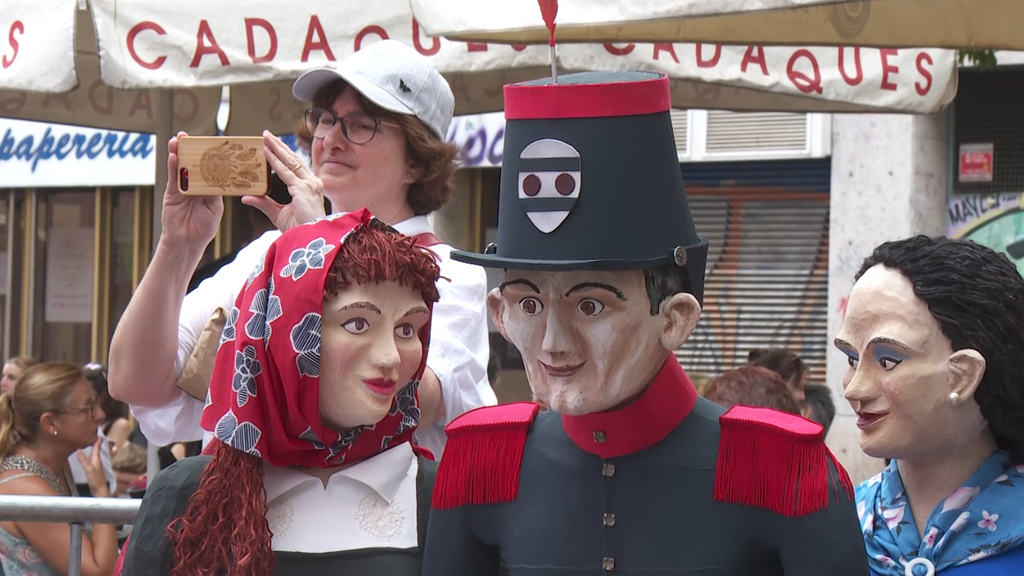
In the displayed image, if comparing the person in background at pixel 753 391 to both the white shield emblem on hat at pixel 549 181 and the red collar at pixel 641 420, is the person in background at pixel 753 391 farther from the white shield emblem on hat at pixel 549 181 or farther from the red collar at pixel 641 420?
the white shield emblem on hat at pixel 549 181

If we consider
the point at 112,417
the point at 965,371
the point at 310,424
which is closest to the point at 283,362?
the point at 310,424

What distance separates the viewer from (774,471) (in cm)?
213

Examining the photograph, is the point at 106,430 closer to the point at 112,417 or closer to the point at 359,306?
the point at 112,417

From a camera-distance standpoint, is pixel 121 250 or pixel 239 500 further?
pixel 121 250

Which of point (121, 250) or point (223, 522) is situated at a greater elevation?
point (121, 250)

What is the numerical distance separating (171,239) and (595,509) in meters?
1.15

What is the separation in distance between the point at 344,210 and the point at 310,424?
2.74 feet

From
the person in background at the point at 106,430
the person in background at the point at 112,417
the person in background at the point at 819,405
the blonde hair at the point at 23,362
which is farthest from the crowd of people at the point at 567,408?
the blonde hair at the point at 23,362

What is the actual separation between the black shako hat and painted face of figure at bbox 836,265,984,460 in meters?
0.40

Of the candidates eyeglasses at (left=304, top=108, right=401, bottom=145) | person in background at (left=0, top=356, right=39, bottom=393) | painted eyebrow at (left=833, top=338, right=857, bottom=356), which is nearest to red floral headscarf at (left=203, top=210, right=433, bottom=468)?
eyeglasses at (left=304, top=108, right=401, bottom=145)

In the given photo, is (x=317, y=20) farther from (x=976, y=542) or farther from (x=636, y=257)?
(x=976, y=542)

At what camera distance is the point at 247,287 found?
2531 millimetres

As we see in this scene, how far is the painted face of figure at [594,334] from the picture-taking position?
217 centimetres

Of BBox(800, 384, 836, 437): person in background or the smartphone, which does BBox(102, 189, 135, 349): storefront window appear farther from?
the smartphone
